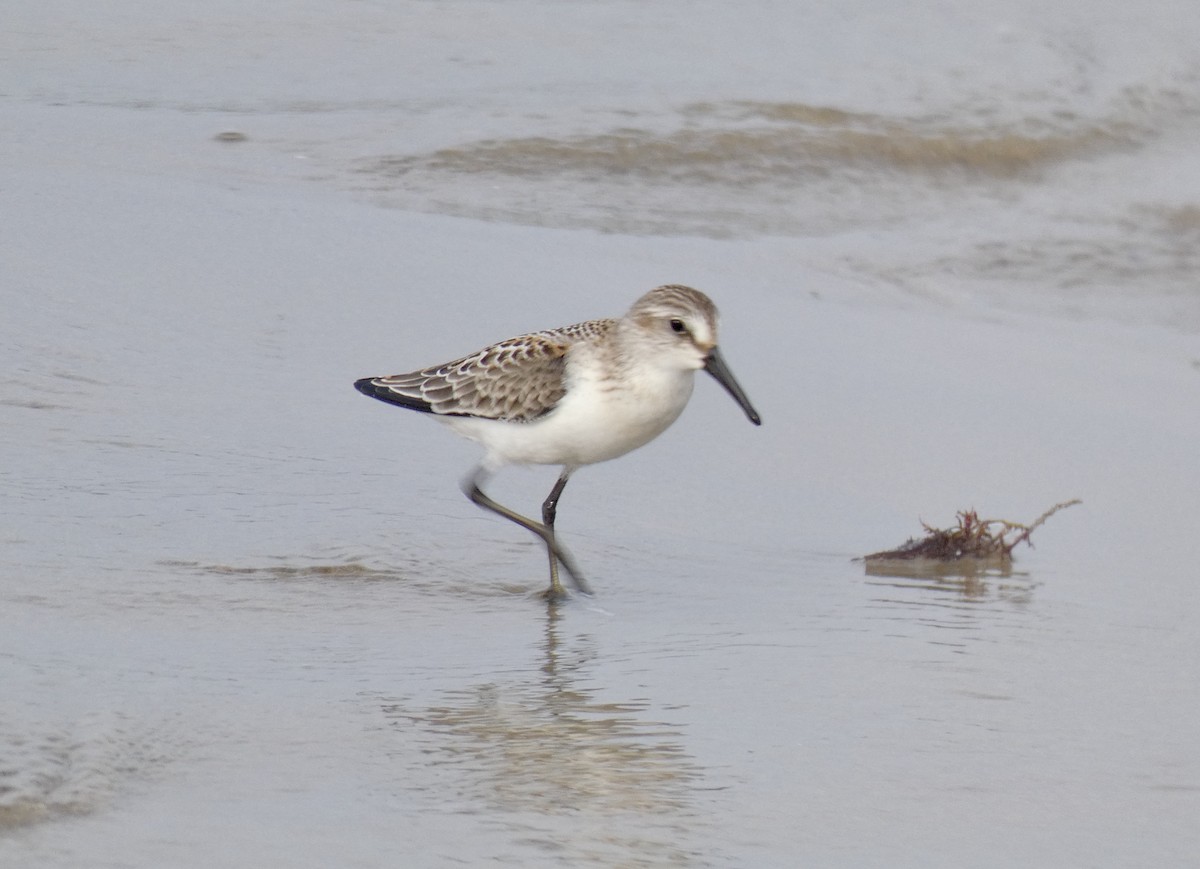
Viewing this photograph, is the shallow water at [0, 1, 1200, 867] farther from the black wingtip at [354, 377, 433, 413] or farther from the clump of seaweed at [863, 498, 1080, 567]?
the black wingtip at [354, 377, 433, 413]

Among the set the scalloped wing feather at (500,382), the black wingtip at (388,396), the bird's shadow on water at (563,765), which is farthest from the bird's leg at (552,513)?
the bird's shadow on water at (563,765)

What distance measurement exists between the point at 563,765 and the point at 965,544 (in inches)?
87.4

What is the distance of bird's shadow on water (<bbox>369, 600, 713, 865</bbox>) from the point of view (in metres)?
3.23

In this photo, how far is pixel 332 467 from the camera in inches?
223

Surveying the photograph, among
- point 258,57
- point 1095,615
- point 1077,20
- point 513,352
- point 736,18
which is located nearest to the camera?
point 1095,615

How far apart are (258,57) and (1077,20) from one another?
661 cm

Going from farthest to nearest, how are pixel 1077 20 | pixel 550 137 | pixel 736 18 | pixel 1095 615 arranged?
1. pixel 1077 20
2. pixel 736 18
3. pixel 550 137
4. pixel 1095 615

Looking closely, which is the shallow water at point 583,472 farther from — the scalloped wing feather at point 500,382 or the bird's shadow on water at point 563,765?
the scalloped wing feather at point 500,382

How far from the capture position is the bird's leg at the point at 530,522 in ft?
16.7

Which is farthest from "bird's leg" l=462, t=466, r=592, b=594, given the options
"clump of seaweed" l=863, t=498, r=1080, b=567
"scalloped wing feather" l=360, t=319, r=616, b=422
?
"clump of seaweed" l=863, t=498, r=1080, b=567

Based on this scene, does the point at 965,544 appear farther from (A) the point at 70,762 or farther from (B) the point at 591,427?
(A) the point at 70,762

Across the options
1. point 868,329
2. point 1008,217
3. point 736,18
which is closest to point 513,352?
point 868,329

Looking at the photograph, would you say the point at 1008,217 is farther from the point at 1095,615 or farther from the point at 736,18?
the point at 1095,615

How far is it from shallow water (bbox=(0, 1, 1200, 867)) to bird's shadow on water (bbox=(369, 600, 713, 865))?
0.5 inches
